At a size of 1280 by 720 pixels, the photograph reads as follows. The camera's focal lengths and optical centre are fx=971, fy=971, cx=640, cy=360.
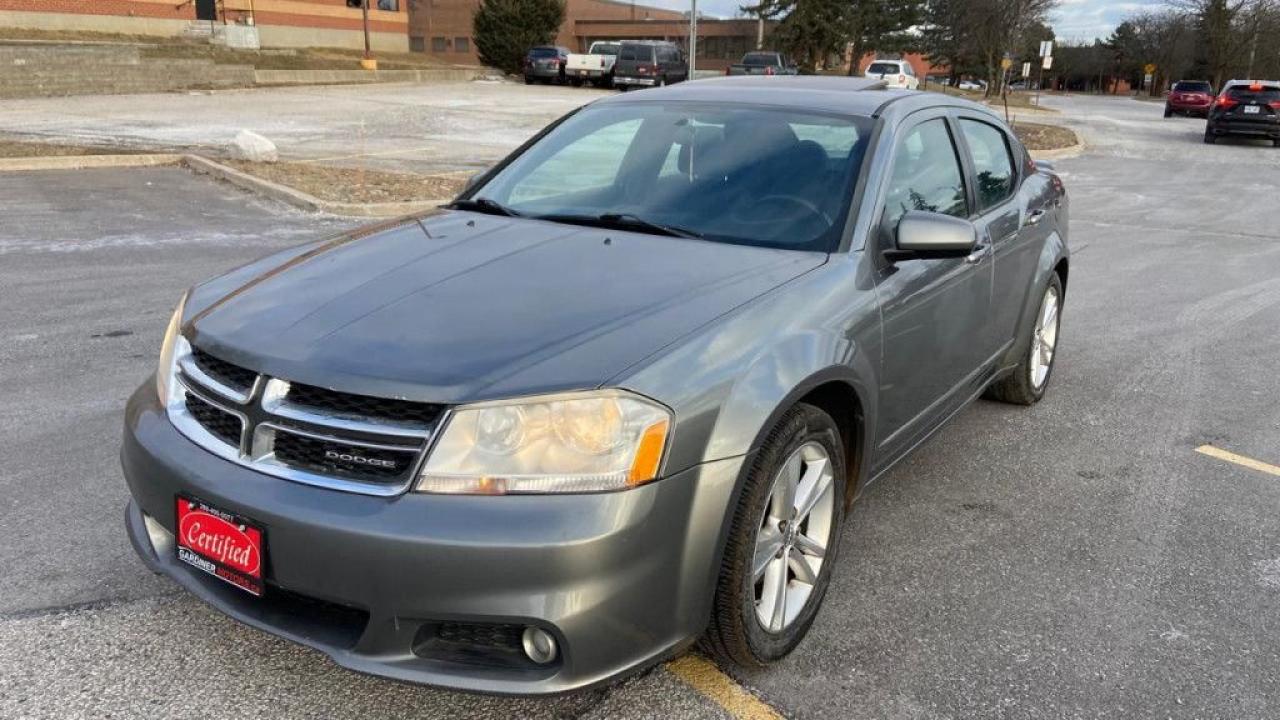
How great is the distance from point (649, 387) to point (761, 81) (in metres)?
2.42

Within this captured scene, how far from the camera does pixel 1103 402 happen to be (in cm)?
540

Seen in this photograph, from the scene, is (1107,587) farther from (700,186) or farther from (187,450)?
(187,450)

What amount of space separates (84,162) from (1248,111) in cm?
2579

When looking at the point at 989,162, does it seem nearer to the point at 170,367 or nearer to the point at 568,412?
the point at 568,412

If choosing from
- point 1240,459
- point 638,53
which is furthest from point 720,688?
point 638,53

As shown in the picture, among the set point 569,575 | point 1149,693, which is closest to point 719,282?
point 569,575

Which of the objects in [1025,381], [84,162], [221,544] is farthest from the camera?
[84,162]

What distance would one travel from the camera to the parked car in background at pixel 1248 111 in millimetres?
24281

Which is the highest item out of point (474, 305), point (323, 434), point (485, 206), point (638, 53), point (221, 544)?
point (638, 53)

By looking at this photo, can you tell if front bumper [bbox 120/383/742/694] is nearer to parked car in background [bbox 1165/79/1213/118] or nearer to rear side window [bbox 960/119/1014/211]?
rear side window [bbox 960/119/1014/211]

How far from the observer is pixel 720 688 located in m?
2.73

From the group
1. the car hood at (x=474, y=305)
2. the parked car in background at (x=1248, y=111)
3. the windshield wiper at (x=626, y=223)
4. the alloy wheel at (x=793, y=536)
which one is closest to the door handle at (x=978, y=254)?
the car hood at (x=474, y=305)

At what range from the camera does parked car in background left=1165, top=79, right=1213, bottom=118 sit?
39125 mm

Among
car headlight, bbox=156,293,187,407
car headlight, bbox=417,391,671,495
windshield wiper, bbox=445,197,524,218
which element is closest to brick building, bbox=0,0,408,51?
windshield wiper, bbox=445,197,524,218
